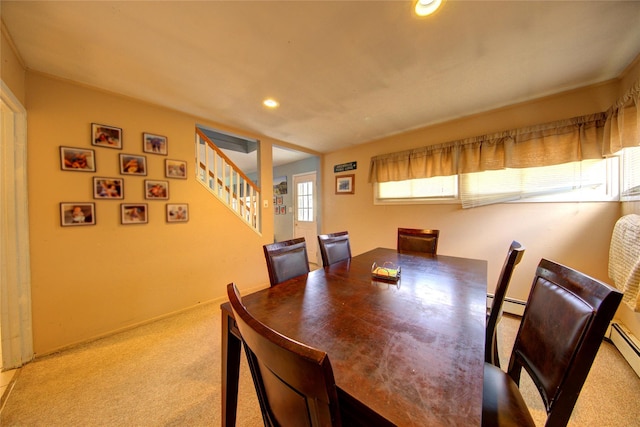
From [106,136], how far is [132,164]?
0.97ft

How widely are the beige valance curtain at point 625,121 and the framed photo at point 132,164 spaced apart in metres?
4.10

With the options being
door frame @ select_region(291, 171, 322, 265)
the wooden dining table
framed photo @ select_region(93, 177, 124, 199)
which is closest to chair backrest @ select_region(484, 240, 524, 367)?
the wooden dining table

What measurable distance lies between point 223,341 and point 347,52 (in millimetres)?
1958

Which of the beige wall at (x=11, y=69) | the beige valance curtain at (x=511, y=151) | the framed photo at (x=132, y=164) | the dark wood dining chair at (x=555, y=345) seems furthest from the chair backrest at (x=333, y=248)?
the beige wall at (x=11, y=69)

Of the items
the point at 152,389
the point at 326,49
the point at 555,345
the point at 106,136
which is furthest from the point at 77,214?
the point at 555,345

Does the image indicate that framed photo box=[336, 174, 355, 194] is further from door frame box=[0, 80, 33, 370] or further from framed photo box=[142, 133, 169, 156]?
door frame box=[0, 80, 33, 370]

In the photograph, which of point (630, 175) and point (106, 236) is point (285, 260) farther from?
point (630, 175)

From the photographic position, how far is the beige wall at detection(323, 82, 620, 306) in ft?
6.56

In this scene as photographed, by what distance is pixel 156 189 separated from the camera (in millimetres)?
2301


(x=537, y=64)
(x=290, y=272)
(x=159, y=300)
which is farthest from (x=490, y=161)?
(x=159, y=300)

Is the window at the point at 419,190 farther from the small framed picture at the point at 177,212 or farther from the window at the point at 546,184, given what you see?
the small framed picture at the point at 177,212

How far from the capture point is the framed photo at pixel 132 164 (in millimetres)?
2092

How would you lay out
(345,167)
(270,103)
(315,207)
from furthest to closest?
(315,207) → (345,167) → (270,103)

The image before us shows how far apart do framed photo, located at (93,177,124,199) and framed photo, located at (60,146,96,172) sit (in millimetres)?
116
